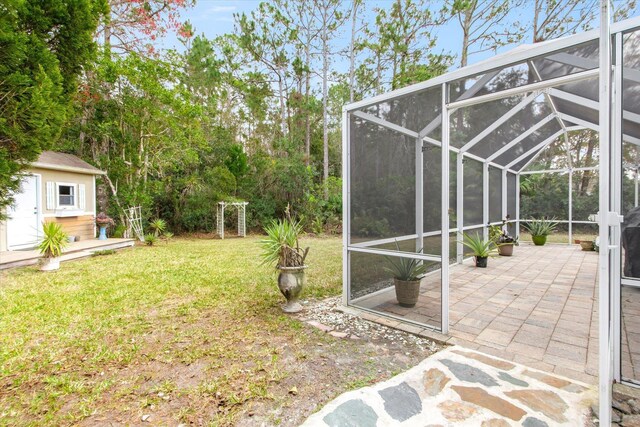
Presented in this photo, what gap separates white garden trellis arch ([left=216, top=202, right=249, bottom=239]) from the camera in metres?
11.9

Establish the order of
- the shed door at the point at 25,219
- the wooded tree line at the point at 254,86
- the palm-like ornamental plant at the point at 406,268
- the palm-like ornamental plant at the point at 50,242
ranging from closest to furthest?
the palm-like ornamental plant at the point at 406,268, the palm-like ornamental plant at the point at 50,242, the shed door at the point at 25,219, the wooded tree line at the point at 254,86

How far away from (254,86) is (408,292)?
47.3ft

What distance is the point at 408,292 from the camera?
12.4 feet

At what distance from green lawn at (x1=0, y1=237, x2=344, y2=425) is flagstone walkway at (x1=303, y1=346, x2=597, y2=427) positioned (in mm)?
322

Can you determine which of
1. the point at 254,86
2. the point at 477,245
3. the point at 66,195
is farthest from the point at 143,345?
the point at 254,86

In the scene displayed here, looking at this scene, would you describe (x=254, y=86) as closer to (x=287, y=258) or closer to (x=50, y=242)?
(x=50, y=242)

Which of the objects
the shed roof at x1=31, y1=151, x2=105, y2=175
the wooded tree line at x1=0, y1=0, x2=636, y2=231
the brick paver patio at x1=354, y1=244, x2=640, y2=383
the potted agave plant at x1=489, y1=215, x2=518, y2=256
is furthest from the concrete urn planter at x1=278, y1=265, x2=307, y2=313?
the wooded tree line at x1=0, y1=0, x2=636, y2=231

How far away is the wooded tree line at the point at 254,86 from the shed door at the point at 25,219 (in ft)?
6.96

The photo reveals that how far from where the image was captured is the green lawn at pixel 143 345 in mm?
2191

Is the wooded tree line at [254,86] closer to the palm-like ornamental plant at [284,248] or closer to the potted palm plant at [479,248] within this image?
the potted palm plant at [479,248]

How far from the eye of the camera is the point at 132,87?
1045 cm

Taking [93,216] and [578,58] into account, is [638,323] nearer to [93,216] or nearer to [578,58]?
[578,58]

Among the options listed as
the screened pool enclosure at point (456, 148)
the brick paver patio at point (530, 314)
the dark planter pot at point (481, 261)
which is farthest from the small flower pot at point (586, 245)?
the dark planter pot at point (481, 261)

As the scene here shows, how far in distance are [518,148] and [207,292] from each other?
7.95 metres
